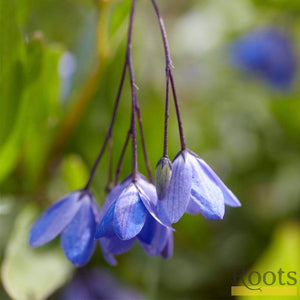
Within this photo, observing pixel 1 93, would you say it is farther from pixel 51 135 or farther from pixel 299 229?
pixel 299 229

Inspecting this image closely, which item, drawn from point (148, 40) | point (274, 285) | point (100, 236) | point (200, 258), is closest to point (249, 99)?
point (148, 40)

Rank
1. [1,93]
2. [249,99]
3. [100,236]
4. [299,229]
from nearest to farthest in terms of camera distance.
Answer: [100,236], [1,93], [299,229], [249,99]

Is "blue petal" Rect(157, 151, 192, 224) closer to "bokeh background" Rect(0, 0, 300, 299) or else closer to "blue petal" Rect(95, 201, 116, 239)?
"blue petal" Rect(95, 201, 116, 239)

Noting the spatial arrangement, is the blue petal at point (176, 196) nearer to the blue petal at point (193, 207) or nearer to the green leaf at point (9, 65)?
the blue petal at point (193, 207)

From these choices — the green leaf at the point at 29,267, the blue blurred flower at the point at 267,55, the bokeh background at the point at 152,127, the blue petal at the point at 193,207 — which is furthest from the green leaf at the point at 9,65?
the blue blurred flower at the point at 267,55

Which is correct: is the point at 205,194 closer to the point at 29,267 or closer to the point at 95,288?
the point at 29,267
